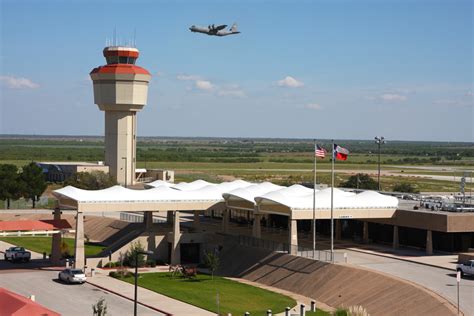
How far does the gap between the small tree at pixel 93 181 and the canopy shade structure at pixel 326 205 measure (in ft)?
181

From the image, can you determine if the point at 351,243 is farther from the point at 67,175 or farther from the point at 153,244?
the point at 67,175

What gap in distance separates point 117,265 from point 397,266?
22.8 metres

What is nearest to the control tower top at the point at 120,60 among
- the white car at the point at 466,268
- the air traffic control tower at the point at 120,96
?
the air traffic control tower at the point at 120,96

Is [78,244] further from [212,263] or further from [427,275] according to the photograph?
[427,275]

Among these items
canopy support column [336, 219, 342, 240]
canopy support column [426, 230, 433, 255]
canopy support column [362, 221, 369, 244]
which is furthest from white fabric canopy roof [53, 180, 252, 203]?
canopy support column [426, 230, 433, 255]

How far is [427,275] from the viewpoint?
55812mm

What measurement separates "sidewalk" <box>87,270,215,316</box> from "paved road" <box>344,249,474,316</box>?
42.4 feet

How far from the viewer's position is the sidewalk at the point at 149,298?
52.3 metres

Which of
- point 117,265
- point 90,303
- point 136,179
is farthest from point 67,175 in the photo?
point 90,303

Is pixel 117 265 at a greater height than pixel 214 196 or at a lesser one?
lesser

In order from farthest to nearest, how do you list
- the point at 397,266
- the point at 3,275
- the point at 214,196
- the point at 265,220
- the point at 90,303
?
1. the point at 265,220
2. the point at 214,196
3. the point at 3,275
4. the point at 397,266
5. the point at 90,303

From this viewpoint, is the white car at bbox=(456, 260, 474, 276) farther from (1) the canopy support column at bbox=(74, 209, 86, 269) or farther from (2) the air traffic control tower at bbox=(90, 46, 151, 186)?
(2) the air traffic control tower at bbox=(90, 46, 151, 186)

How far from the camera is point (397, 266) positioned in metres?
59.5

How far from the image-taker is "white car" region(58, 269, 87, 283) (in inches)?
2404
